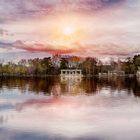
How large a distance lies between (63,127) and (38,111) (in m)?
5.99

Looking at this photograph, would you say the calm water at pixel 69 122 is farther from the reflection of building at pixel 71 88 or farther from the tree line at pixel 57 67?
the tree line at pixel 57 67

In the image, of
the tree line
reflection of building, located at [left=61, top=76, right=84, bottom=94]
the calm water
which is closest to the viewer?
the calm water

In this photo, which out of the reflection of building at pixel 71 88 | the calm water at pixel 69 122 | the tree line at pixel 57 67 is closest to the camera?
the calm water at pixel 69 122

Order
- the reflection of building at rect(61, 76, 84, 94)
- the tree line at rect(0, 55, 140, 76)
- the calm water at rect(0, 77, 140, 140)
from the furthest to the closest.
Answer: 1. the tree line at rect(0, 55, 140, 76)
2. the reflection of building at rect(61, 76, 84, 94)
3. the calm water at rect(0, 77, 140, 140)

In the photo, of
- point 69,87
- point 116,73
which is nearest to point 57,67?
point 116,73

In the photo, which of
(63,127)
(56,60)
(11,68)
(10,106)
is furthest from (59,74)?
(63,127)

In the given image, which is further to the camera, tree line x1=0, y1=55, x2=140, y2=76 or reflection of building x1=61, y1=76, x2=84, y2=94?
tree line x1=0, y1=55, x2=140, y2=76

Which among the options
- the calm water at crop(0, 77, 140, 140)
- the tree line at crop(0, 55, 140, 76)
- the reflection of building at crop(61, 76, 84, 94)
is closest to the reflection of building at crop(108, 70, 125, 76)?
the tree line at crop(0, 55, 140, 76)

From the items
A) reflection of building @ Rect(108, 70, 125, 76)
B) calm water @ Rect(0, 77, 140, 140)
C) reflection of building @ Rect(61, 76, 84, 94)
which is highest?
reflection of building @ Rect(108, 70, 125, 76)

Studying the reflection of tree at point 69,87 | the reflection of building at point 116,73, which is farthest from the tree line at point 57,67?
the reflection of tree at point 69,87

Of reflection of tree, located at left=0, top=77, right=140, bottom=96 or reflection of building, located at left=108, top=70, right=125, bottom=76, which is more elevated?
reflection of building, located at left=108, top=70, right=125, bottom=76

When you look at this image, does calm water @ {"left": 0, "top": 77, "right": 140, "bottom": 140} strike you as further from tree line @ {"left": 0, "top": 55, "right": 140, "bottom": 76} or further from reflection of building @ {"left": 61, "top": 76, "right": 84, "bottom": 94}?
tree line @ {"left": 0, "top": 55, "right": 140, "bottom": 76}

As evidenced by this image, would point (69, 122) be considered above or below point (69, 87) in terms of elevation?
below

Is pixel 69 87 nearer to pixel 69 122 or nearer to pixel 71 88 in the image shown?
pixel 71 88
